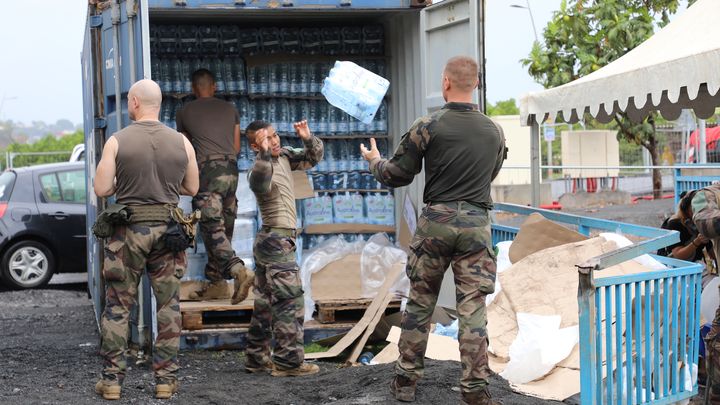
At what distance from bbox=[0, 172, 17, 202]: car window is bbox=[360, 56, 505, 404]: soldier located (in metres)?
8.63

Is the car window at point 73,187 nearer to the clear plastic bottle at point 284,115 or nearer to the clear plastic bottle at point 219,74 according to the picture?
the clear plastic bottle at point 219,74

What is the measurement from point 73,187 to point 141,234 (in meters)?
7.21

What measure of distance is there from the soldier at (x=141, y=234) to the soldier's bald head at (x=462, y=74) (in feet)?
6.21

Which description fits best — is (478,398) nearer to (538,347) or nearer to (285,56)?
(538,347)

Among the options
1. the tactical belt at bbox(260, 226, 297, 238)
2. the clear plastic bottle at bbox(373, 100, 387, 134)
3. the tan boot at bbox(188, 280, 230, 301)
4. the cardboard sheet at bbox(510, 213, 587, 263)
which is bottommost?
the tan boot at bbox(188, 280, 230, 301)

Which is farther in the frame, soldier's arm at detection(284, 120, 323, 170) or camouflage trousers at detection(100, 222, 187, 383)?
soldier's arm at detection(284, 120, 323, 170)

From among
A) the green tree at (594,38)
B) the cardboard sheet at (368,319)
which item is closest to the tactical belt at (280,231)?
the cardboard sheet at (368,319)

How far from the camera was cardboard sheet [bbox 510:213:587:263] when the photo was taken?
24.9 feet

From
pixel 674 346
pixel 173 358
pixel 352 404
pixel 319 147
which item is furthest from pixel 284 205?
pixel 674 346

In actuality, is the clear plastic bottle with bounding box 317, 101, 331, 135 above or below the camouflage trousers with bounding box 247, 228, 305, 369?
above

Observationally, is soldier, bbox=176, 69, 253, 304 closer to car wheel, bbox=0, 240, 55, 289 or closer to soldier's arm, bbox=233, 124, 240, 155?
soldier's arm, bbox=233, 124, 240, 155

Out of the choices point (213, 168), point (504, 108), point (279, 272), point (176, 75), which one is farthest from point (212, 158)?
point (504, 108)

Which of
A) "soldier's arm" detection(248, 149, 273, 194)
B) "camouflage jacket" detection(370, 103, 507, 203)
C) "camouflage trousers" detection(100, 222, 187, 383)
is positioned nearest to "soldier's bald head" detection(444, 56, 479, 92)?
"camouflage jacket" detection(370, 103, 507, 203)

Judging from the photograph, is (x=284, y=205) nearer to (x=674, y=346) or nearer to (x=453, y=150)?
(x=453, y=150)
